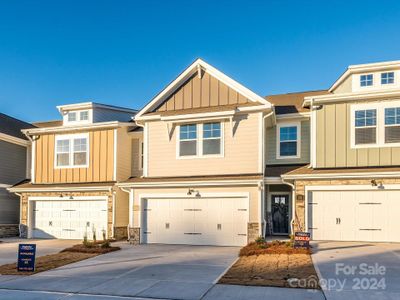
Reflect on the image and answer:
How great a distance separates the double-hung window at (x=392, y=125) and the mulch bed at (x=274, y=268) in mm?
5780

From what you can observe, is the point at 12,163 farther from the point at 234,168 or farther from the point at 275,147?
the point at 275,147

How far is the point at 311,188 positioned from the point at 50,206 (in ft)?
42.4

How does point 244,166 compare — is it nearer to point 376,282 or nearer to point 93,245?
point 93,245

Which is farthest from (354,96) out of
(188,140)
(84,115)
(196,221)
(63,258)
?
(84,115)

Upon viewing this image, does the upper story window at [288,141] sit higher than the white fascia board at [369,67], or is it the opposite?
the white fascia board at [369,67]

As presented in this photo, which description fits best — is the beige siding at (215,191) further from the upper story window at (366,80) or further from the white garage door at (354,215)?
the upper story window at (366,80)

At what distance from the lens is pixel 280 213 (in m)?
17.2

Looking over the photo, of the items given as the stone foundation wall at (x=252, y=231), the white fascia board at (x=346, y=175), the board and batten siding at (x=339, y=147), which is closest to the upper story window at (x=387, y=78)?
the board and batten siding at (x=339, y=147)

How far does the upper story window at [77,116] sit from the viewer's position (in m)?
20.5

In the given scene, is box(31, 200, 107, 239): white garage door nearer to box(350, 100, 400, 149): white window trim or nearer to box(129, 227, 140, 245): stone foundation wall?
box(129, 227, 140, 245): stone foundation wall

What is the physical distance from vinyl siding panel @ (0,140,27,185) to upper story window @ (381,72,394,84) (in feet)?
62.2

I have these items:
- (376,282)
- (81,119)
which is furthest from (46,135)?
(376,282)

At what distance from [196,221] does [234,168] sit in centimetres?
271

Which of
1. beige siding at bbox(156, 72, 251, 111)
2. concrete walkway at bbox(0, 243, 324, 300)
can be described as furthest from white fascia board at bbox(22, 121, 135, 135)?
→ concrete walkway at bbox(0, 243, 324, 300)
